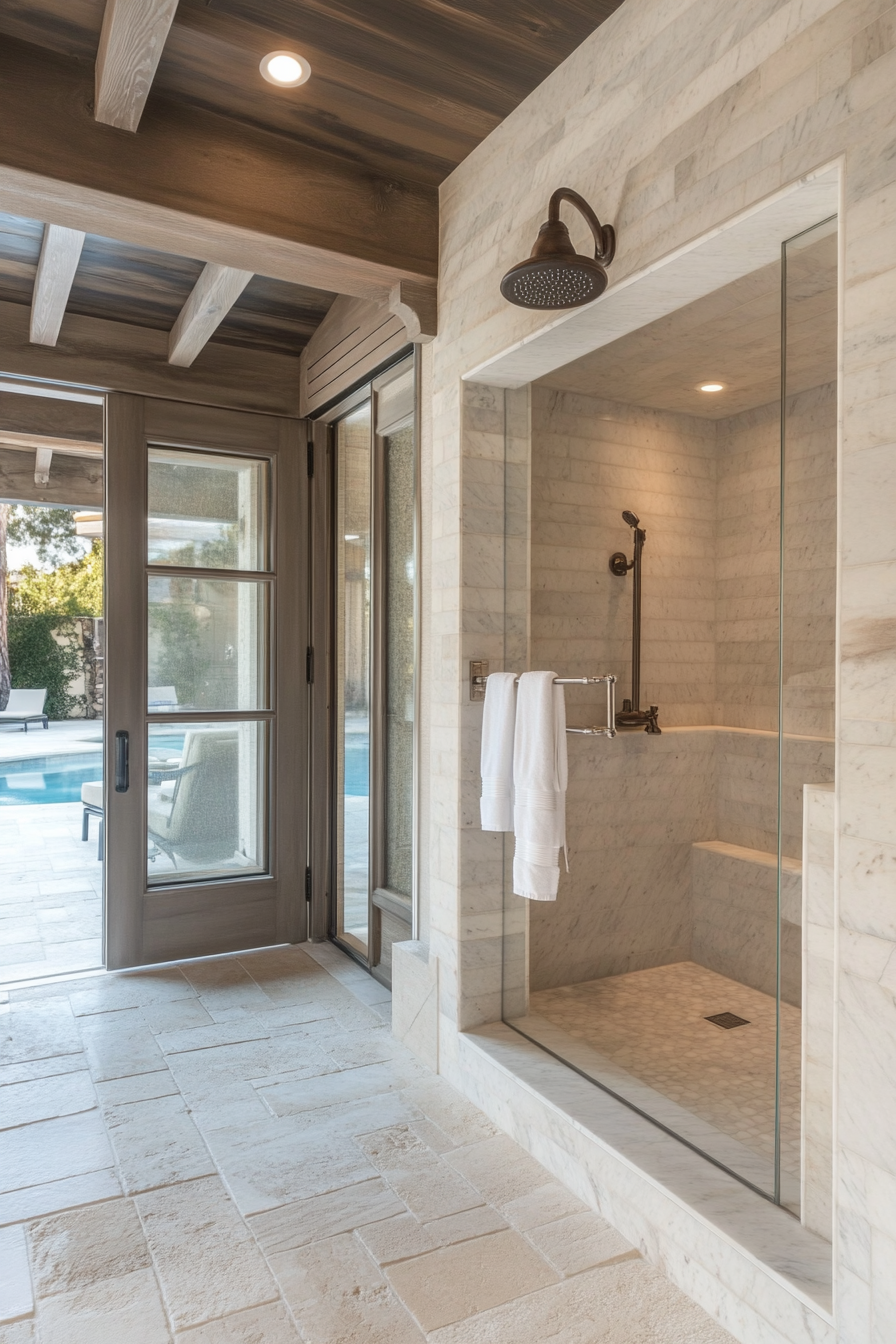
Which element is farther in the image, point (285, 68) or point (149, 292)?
point (149, 292)

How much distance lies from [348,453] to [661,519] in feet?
5.06

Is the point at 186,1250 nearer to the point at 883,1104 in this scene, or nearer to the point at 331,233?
the point at 883,1104

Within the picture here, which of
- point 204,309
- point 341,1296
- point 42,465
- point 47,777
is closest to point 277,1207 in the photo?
point 341,1296

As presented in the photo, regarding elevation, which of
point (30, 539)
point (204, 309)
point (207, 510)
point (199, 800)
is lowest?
point (199, 800)

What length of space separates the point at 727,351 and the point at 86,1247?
2.70 meters

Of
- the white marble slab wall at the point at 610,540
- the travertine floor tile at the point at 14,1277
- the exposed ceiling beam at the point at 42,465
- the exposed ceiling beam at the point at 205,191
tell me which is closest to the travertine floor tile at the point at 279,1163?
the travertine floor tile at the point at 14,1277

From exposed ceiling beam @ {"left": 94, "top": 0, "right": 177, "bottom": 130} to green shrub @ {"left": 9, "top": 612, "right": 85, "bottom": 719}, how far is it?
12.9 meters

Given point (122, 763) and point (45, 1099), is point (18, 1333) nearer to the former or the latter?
point (45, 1099)

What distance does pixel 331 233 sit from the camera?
2473 millimetres

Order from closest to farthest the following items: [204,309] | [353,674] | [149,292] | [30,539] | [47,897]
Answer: [204,309] → [149,292] → [353,674] → [47,897] → [30,539]

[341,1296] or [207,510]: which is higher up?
[207,510]

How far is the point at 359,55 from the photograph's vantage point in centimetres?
205

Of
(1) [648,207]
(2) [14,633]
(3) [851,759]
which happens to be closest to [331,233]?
(1) [648,207]

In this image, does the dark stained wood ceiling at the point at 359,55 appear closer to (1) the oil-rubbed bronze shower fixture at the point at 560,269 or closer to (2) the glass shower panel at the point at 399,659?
(1) the oil-rubbed bronze shower fixture at the point at 560,269
